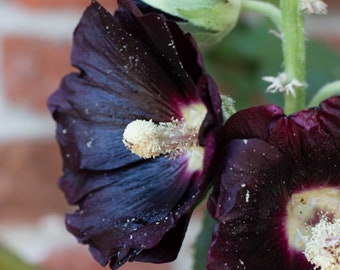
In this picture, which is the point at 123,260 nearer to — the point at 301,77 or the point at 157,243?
the point at 157,243

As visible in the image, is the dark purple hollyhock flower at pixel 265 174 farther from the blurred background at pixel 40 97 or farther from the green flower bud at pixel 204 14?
the blurred background at pixel 40 97

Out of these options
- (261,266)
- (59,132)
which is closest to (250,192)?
(261,266)

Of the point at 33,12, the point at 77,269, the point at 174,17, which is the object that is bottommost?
the point at 77,269

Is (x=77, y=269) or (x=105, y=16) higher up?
(x=105, y=16)

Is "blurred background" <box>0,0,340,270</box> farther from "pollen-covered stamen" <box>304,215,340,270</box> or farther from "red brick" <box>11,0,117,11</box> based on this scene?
"pollen-covered stamen" <box>304,215,340,270</box>

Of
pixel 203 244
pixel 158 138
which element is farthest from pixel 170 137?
pixel 203 244

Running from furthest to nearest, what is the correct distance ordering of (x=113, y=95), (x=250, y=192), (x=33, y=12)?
1. (x=33, y=12)
2. (x=113, y=95)
3. (x=250, y=192)

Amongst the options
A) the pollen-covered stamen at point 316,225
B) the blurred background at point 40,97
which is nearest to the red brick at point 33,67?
the blurred background at point 40,97
